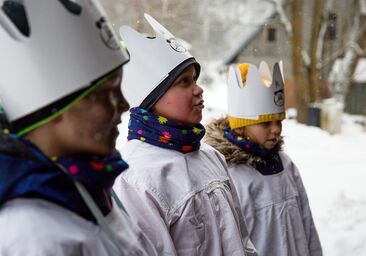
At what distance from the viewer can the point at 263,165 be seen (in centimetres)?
185

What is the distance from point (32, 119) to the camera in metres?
0.76

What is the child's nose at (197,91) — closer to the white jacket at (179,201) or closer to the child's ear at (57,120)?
the white jacket at (179,201)

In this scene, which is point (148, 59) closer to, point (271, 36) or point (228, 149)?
point (228, 149)

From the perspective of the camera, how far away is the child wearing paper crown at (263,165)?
1762 millimetres

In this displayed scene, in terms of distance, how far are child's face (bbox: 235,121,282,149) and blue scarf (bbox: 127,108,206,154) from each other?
0.60 m

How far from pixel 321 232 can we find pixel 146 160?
98.0 inches

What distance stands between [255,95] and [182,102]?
25.0 inches

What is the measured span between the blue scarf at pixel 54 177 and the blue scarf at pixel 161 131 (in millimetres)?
484

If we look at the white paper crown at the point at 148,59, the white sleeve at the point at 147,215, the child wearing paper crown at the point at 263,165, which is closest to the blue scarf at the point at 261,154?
the child wearing paper crown at the point at 263,165

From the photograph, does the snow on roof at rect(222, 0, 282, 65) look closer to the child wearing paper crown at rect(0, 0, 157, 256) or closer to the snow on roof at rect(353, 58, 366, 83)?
the snow on roof at rect(353, 58, 366, 83)

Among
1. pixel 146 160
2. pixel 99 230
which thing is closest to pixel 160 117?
pixel 146 160

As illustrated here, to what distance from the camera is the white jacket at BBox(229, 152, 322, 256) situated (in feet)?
5.74

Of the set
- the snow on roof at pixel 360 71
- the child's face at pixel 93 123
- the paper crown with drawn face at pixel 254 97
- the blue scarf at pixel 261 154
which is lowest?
the snow on roof at pixel 360 71

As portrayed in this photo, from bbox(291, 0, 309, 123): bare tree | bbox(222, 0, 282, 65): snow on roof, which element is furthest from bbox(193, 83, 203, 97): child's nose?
bbox(222, 0, 282, 65): snow on roof
